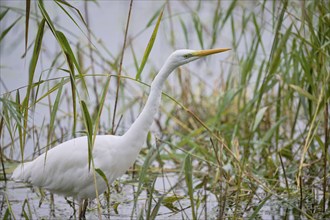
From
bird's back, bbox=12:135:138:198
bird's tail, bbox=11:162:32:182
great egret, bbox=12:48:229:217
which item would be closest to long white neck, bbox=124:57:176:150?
great egret, bbox=12:48:229:217

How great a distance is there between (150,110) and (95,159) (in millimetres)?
459

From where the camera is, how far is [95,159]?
12.3ft

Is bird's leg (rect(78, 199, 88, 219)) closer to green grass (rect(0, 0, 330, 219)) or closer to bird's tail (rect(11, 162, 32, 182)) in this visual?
green grass (rect(0, 0, 330, 219))

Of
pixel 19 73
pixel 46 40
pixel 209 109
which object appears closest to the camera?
pixel 209 109

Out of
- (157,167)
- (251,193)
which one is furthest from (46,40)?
(251,193)

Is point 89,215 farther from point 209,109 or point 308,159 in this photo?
point 209,109

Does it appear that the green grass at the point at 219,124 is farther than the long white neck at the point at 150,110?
No

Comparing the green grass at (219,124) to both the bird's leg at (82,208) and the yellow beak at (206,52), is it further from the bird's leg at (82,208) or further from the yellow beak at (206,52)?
the yellow beak at (206,52)

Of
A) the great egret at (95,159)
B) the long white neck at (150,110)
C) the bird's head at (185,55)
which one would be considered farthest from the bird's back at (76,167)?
the bird's head at (185,55)

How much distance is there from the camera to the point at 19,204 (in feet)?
14.2

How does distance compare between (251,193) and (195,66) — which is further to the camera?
(195,66)

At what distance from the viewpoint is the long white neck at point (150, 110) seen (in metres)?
3.49

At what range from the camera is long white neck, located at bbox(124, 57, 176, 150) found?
349cm

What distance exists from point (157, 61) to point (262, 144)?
334cm
